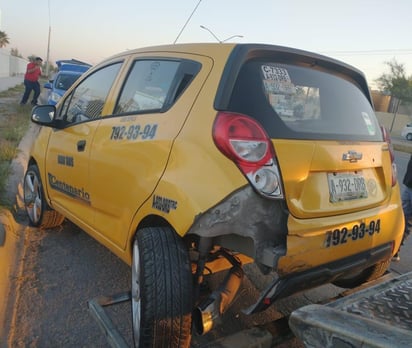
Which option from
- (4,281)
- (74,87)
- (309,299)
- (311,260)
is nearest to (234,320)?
(309,299)

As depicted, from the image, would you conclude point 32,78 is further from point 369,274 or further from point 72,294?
point 369,274

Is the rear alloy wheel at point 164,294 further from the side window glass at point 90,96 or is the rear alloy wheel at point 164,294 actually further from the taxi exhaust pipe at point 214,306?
the side window glass at point 90,96

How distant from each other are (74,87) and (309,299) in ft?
9.23

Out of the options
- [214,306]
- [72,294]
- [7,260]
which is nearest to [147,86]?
[214,306]

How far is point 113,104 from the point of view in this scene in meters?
3.20

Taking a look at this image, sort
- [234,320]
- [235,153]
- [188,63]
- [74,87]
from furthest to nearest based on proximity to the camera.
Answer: [74,87]
[234,320]
[188,63]
[235,153]

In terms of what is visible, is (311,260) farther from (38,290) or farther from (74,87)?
(74,87)

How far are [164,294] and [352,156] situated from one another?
1358 millimetres

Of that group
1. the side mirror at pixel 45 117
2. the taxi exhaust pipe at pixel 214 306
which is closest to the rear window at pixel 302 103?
the taxi exhaust pipe at pixel 214 306

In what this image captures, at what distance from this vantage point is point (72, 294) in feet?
10.7

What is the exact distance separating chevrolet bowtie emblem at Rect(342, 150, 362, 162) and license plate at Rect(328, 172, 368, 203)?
0.29 ft

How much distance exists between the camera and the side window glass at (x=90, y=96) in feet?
11.2

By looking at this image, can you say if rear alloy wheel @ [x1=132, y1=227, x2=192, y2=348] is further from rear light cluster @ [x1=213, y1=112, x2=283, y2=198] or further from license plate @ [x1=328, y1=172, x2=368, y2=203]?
license plate @ [x1=328, y1=172, x2=368, y2=203]

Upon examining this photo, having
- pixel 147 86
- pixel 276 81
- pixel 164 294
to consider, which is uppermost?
pixel 276 81
